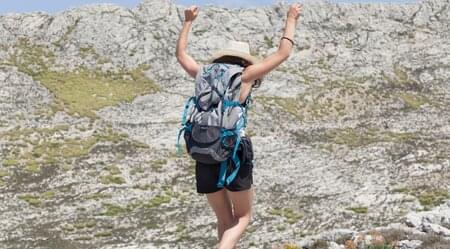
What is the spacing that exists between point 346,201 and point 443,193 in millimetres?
4870

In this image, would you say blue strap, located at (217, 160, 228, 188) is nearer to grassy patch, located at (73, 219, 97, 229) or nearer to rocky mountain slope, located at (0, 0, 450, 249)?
rocky mountain slope, located at (0, 0, 450, 249)

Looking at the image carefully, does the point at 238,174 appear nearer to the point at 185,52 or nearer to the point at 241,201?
the point at 241,201

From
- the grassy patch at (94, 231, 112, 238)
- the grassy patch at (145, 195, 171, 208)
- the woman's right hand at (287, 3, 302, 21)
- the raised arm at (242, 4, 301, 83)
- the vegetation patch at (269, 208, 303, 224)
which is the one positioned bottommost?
the grassy patch at (94, 231, 112, 238)

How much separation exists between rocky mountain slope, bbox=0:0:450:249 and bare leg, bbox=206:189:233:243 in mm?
5525

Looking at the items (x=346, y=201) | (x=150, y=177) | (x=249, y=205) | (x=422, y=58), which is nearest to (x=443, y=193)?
(x=346, y=201)

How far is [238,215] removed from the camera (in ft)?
35.1

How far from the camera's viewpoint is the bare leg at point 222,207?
34.3ft

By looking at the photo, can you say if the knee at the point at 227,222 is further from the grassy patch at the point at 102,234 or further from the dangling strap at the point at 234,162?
the grassy patch at the point at 102,234

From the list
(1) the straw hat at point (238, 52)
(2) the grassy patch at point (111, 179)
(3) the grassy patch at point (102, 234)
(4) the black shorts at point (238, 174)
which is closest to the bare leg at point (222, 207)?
(4) the black shorts at point (238, 174)

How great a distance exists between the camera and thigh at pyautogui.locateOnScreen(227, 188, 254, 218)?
405 inches

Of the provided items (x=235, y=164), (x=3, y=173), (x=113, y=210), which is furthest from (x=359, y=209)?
(x=3, y=173)

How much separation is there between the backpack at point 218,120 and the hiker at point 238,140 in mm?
18

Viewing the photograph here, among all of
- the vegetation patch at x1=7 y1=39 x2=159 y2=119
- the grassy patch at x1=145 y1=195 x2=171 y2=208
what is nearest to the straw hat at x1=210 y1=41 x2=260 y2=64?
the grassy patch at x1=145 y1=195 x2=171 y2=208

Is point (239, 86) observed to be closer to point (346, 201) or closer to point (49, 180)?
point (346, 201)
